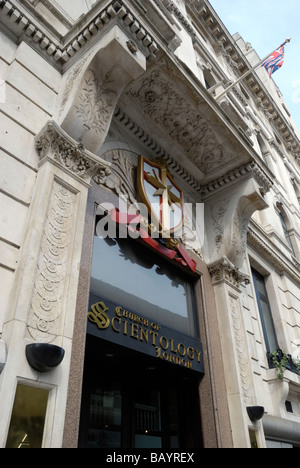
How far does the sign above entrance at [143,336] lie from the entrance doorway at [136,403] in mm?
166

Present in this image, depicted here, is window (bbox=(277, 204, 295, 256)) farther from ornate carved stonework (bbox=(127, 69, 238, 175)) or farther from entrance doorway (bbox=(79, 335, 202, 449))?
entrance doorway (bbox=(79, 335, 202, 449))

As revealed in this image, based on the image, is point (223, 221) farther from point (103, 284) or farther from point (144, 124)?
point (103, 284)

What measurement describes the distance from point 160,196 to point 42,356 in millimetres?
4897

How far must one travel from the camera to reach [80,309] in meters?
4.95

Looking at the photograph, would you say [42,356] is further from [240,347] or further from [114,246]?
[240,347]

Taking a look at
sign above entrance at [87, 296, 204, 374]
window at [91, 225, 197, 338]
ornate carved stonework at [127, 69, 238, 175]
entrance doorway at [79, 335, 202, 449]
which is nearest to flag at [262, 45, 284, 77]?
ornate carved stonework at [127, 69, 238, 175]

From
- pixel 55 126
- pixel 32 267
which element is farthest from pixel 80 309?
pixel 55 126

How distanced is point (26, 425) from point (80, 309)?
66.0 inches

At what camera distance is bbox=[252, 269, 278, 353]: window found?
10.8m

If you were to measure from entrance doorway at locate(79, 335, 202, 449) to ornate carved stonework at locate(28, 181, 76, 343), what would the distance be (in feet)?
5.86

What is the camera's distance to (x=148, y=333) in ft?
20.5

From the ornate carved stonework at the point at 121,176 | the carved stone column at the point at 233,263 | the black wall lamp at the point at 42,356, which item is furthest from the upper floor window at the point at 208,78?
the black wall lamp at the point at 42,356

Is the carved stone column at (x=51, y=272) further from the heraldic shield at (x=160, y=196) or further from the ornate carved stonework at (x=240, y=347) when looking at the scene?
the ornate carved stonework at (x=240, y=347)

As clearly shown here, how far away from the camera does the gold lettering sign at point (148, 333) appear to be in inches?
217
